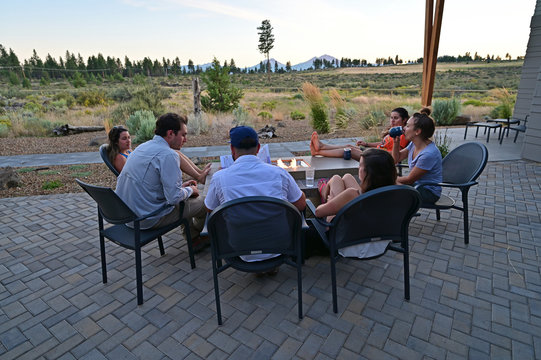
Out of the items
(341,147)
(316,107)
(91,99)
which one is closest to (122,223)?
(341,147)

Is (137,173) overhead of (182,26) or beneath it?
beneath

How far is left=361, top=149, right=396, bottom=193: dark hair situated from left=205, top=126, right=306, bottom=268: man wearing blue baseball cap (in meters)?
0.46

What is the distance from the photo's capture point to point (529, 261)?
8.14 ft

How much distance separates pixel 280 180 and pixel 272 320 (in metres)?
0.90

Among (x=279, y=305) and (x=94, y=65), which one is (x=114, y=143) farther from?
(x=94, y=65)

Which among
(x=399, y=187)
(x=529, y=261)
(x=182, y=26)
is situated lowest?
(x=529, y=261)

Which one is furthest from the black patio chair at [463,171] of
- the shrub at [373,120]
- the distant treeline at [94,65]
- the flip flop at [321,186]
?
the distant treeline at [94,65]

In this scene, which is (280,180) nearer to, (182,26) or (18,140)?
(18,140)

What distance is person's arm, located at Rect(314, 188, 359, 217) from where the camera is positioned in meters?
1.92

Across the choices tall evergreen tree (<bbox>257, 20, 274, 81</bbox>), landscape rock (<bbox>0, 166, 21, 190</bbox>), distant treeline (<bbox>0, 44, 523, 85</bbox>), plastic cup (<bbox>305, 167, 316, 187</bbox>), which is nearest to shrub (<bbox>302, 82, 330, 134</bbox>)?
plastic cup (<bbox>305, 167, 316, 187</bbox>)

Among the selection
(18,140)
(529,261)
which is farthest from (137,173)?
(18,140)

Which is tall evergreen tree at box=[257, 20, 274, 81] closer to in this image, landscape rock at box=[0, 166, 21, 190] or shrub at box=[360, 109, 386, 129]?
shrub at box=[360, 109, 386, 129]

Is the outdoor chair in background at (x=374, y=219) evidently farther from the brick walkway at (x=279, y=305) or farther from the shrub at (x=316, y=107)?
the shrub at (x=316, y=107)

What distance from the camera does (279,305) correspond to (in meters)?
2.05
